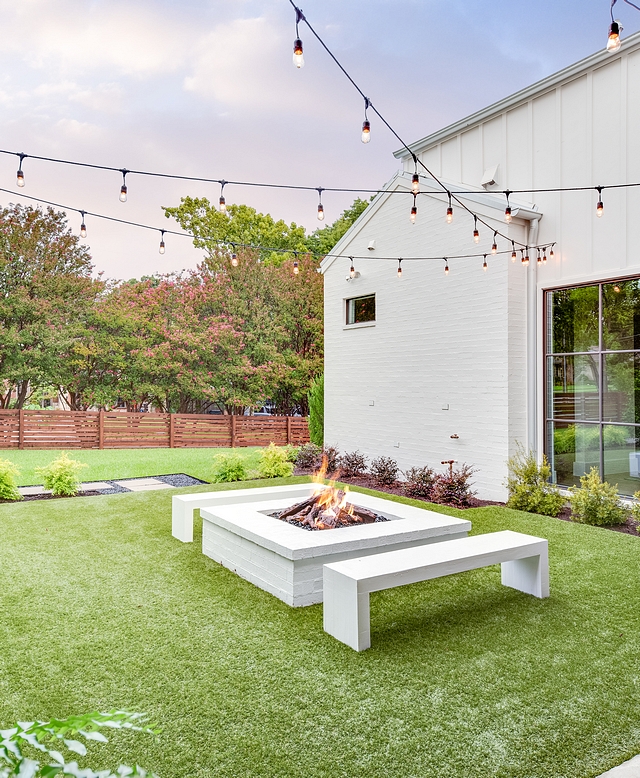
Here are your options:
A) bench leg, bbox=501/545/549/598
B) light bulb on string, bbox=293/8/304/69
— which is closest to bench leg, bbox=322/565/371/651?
bench leg, bbox=501/545/549/598

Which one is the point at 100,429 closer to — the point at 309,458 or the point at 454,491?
the point at 309,458

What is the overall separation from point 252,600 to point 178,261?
58.5 feet

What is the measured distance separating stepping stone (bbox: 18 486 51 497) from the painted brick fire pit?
4382 mm

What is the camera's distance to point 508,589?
414 cm

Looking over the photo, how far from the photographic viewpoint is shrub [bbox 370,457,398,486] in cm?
877

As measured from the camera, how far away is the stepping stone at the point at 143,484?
8.64 meters

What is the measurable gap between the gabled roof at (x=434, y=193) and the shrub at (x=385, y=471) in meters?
3.83

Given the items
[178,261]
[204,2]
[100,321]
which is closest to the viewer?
[204,2]

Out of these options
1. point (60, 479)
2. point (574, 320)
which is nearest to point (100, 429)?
point (60, 479)

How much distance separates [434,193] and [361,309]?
2.52 m

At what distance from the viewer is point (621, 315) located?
260 inches

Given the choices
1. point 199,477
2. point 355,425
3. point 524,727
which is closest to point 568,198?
point 355,425

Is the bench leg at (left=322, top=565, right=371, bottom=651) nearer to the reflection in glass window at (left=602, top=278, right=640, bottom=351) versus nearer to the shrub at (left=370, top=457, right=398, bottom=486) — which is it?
the reflection in glass window at (left=602, top=278, right=640, bottom=351)

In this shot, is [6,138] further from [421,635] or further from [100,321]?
[421,635]
